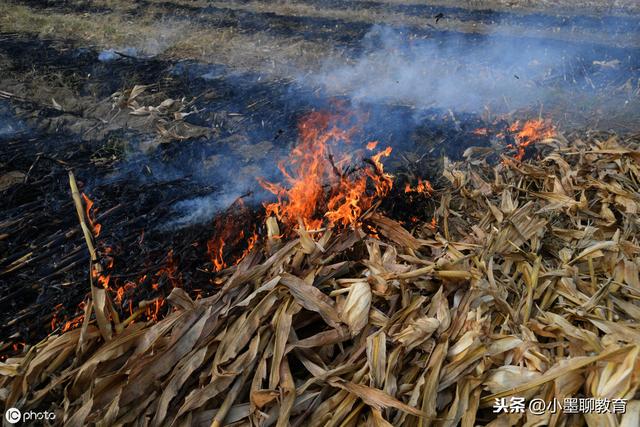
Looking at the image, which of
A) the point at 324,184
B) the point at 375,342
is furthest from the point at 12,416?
the point at 324,184

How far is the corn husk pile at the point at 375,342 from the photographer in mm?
2438

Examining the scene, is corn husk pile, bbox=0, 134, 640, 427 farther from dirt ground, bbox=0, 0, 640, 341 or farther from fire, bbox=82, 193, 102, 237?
fire, bbox=82, 193, 102, 237

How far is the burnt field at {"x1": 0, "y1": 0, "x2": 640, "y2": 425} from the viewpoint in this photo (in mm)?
2543

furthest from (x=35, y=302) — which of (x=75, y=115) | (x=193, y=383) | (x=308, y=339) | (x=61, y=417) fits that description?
(x=75, y=115)

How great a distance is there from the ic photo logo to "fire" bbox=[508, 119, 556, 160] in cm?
437

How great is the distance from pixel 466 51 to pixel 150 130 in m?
5.19

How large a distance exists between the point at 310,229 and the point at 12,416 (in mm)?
2199

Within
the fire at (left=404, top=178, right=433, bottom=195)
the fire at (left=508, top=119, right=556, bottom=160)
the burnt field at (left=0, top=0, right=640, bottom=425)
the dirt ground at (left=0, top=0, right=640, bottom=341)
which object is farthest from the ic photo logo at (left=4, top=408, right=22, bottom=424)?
the fire at (left=508, top=119, right=556, bottom=160)

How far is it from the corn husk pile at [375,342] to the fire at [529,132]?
1505mm

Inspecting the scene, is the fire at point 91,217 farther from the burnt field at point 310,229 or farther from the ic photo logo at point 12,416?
the ic photo logo at point 12,416

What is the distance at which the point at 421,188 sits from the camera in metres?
4.33

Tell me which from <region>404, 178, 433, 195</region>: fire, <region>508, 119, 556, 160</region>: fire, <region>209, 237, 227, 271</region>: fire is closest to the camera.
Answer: <region>209, 237, 227, 271</region>: fire

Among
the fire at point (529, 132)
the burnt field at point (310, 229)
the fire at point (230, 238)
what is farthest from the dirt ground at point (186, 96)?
the fire at point (529, 132)

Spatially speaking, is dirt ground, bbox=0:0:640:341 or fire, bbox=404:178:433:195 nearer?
dirt ground, bbox=0:0:640:341
